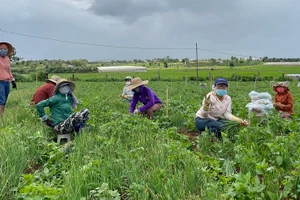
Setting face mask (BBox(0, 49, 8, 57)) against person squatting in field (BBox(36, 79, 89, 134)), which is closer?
person squatting in field (BBox(36, 79, 89, 134))

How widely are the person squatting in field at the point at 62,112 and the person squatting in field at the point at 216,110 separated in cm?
196

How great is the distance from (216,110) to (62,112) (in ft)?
8.68

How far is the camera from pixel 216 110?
5.03 meters

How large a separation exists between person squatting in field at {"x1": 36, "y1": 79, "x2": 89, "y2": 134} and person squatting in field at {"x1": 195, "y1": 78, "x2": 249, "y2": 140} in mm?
1960

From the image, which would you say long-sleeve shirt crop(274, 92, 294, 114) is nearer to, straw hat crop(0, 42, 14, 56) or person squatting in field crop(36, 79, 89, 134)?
person squatting in field crop(36, 79, 89, 134)

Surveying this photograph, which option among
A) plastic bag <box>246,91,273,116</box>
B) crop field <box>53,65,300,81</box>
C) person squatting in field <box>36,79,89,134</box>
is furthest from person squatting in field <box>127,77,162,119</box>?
crop field <box>53,65,300,81</box>

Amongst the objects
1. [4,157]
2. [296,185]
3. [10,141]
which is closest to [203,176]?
[296,185]

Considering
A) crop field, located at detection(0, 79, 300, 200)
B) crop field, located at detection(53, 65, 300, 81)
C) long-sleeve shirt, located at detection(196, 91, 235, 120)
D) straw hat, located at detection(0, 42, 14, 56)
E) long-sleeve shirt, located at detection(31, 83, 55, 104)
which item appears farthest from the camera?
crop field, located at detection(53, 65, 300, 81)

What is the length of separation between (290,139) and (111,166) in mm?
2147

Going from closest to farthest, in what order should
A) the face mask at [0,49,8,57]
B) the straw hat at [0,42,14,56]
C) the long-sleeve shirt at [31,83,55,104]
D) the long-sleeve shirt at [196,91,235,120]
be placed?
1. the long-sleeve shirt at [196,91,235,120]
2. the long-sleeve shirt at [31,83,55,104]
3. the face mask at [0,49,8,57]
4. the straw hat at [0,42,14,56]

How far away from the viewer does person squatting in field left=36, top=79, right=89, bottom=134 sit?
457cm

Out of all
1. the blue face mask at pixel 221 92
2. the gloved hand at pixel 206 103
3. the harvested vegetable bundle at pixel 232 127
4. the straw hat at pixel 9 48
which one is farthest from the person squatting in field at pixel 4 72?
the harvested vegetable bundle at pixel 232 127

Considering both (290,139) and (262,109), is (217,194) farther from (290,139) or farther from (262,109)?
(262,109)

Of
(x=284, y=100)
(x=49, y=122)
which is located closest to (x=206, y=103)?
(x=284, y=100)
